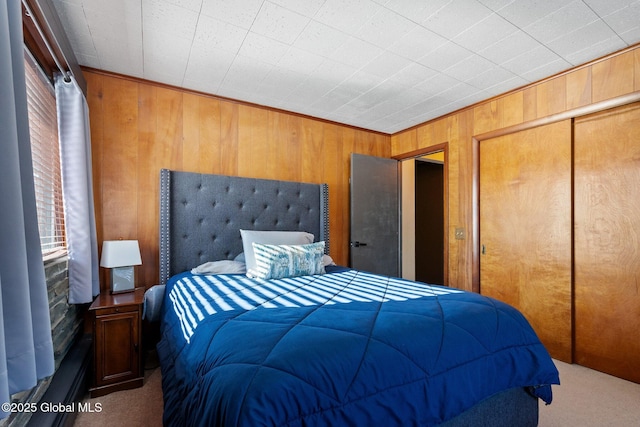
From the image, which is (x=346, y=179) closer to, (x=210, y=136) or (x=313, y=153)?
(x=313, y=153)

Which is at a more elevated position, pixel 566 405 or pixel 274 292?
pixel 274 292

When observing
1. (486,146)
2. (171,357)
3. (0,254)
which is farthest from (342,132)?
(0,254)

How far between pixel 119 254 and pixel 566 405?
3379 mm

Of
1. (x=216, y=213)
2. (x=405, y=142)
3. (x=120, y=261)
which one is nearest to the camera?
(x=120, y=261)

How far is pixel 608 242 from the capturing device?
250cm

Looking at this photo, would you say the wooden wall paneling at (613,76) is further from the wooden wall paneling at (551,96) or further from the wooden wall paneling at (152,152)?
the wooden wall paneling at (152,152)

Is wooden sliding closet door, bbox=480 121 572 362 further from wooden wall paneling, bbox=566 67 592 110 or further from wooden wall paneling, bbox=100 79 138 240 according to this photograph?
wooden wall paneling, bbox=100 79 138 240

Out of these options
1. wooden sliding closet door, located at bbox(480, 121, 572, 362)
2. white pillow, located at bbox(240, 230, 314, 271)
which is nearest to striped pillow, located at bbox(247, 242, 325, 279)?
white pillow, located at bbox(240, 230, 314, 271)

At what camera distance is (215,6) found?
76.2 inches

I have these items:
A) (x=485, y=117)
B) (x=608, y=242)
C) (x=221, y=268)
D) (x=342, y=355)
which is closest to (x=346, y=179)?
(x=485, y=117)

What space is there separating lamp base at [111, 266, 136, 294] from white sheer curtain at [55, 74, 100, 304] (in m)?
0.23

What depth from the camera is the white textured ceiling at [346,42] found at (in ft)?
6.42

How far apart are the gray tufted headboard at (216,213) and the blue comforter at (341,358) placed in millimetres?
1096

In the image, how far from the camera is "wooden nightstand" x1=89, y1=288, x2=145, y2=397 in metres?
2.12
